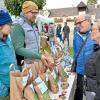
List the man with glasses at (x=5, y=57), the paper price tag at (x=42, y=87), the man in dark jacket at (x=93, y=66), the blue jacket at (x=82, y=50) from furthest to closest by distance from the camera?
the blue jacket at (x=82, y=50) → the man in dark jacket at (x=93, y=66) → the paper price tag at (x=42, y=87) → the man with glasses at (x=5, y=57)

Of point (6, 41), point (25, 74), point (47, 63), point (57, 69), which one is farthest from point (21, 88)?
point (57, 69)

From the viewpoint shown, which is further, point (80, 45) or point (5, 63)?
point (80, 45)

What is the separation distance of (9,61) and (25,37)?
35.5 inches

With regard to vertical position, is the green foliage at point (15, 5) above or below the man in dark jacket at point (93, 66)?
below

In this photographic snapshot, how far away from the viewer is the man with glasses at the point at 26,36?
12.0ft

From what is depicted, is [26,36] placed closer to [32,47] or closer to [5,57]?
[32,47]

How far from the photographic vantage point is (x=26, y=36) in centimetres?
384

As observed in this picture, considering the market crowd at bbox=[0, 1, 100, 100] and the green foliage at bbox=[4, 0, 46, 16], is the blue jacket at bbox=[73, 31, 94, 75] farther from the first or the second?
the green foliage at bbox=[4, 0, 46, 16]

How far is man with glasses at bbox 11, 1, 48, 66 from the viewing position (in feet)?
12.0

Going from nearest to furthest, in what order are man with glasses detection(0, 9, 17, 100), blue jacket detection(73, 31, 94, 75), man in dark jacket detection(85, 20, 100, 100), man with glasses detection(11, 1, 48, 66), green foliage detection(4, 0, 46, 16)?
man with glasses detection(0, 9, 17, 100)
man in dark jacket detection(85, 20, 100, 100)
man with glasses detection(11, 1, 48, 66)
blue jacket detection(73, 31, 94, 75)
green foliage detection(4, 0, 46, 16)

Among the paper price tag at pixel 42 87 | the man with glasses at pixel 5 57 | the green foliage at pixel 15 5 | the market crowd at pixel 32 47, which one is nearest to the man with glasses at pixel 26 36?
the market crowd at pixel 32 47

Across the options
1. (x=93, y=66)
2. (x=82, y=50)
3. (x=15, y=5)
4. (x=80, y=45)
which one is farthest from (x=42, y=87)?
(x=15, y=5)

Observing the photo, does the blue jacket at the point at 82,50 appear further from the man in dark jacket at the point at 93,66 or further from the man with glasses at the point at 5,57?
the man with glasses at the point at 5,57

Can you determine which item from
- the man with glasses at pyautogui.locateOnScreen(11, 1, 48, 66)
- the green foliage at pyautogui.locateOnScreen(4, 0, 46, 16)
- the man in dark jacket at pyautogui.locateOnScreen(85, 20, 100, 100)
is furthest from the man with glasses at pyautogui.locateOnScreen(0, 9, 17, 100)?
the green foliage at pyautogui.locateOnScreen(4, 0, 46, 16)
